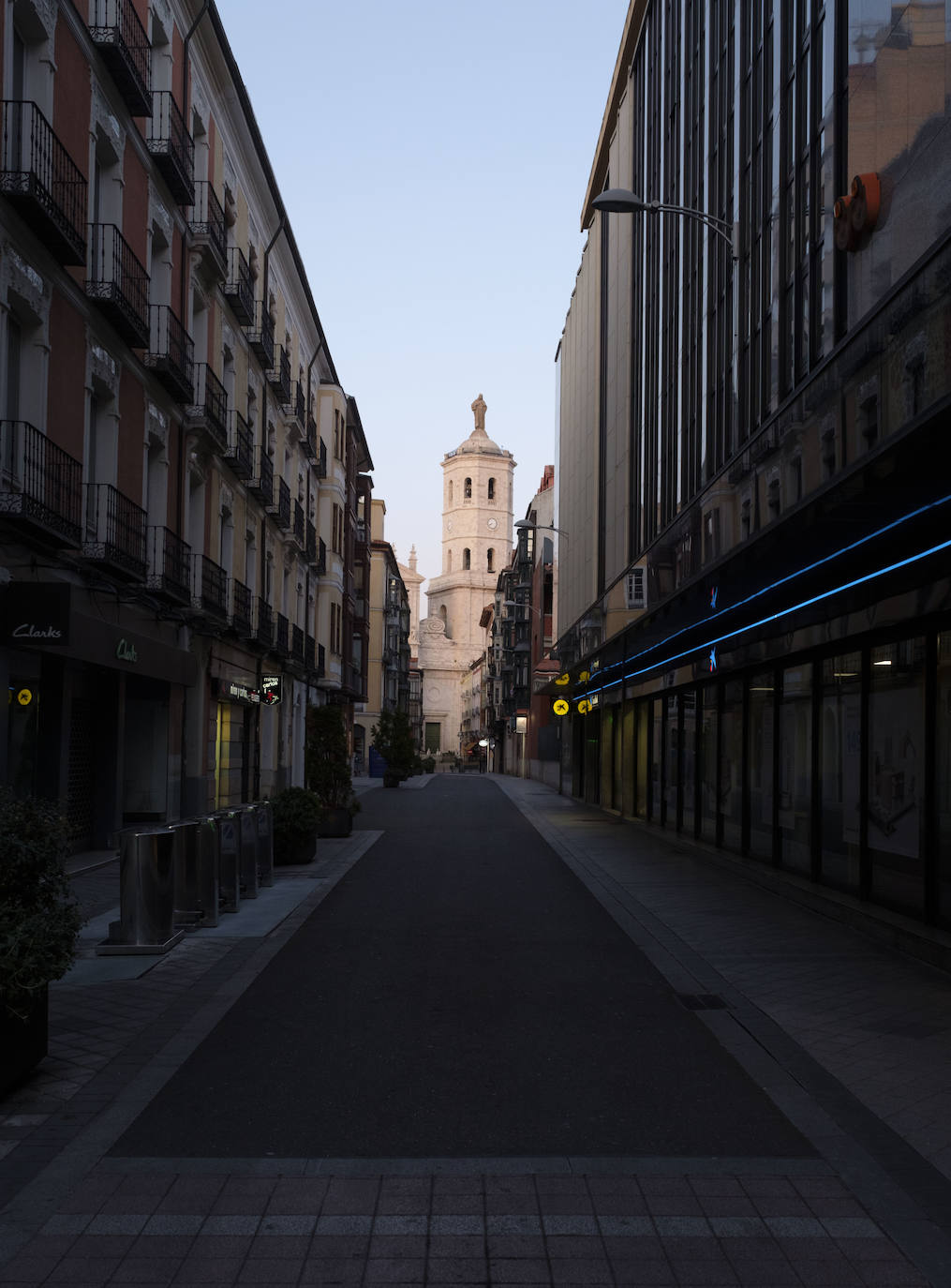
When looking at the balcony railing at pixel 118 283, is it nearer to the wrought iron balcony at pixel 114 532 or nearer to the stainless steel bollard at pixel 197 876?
the wrought iron balcony at pixel 114 532

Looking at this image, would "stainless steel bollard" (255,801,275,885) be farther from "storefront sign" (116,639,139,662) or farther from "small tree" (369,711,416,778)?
"small tree" (369,711,416,778)

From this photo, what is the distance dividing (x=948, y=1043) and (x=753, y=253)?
13701 mm

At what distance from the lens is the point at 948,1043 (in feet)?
24.1

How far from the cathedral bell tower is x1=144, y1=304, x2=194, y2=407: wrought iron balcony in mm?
127559

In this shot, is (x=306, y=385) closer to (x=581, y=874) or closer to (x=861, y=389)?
(x=581, y=874)

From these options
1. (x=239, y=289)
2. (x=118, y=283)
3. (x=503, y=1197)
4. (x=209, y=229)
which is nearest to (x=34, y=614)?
(x=118, y=283)

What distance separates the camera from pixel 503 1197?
4.90m

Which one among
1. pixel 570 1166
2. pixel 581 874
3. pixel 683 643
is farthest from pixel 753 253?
pixel 570 1166

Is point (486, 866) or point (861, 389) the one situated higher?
point (861, 389)

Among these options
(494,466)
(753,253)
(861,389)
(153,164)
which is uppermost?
(494,466)

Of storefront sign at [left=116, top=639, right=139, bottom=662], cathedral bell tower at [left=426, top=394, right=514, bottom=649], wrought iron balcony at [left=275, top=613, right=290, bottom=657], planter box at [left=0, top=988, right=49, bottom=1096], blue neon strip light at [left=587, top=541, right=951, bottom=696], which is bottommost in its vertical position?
planter box at [left=0, top=988, right=49, bottom=1096]

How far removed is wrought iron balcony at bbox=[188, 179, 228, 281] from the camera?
23.6 m

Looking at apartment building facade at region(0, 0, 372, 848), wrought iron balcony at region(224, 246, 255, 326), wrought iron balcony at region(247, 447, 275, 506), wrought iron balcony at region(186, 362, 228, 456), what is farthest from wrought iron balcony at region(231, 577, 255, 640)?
wrought iron balcony at region(224, 246, 255, 326)

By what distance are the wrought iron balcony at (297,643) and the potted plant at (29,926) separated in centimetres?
3039
